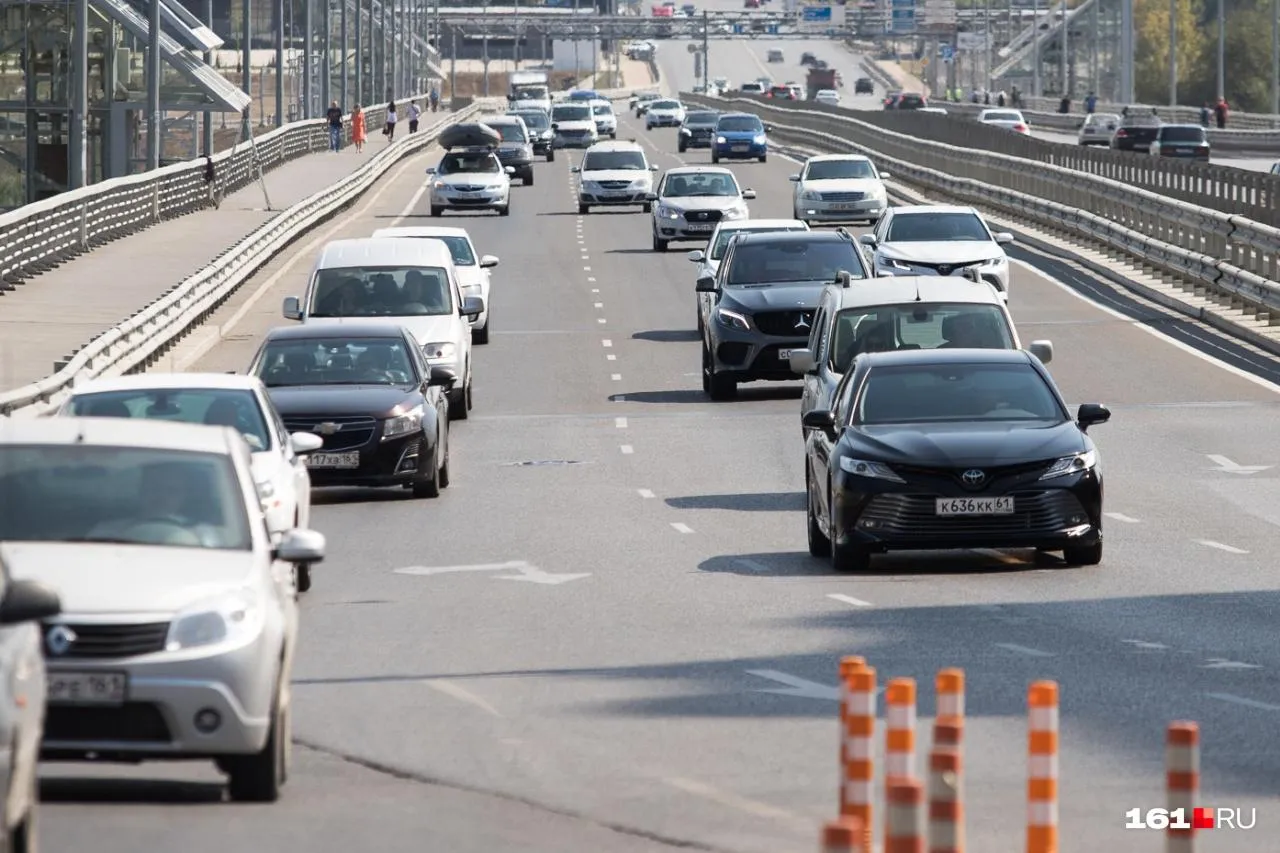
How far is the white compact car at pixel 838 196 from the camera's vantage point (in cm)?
A: 5628

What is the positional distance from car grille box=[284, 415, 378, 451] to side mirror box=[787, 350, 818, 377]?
3.29m

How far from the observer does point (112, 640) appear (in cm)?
947

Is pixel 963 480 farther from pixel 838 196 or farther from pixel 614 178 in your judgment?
pixel 614 178

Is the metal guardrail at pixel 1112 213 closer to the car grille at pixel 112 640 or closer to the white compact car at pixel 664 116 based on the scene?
the car grille at pixel 112 640

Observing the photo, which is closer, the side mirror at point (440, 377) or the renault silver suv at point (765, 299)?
the side mirror at point (440, 377)

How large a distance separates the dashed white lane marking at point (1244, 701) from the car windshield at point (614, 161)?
55.3m

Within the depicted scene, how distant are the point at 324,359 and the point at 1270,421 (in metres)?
9.88

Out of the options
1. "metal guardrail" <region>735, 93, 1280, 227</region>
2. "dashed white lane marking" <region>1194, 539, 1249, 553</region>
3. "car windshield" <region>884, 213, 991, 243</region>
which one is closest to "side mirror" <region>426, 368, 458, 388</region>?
"dashed white lane marking" <region>1194, 539, 1249, 553</region>

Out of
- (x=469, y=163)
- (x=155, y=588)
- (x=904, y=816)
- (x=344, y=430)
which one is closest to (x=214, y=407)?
(x=344, y=430)

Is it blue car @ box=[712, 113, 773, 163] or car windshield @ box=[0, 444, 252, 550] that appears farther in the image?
blue car @ box=[712, 113, 773, 163]

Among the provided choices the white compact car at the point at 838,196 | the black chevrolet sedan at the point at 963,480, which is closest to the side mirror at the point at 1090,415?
the black chevrolet sedan at the point at 963,480

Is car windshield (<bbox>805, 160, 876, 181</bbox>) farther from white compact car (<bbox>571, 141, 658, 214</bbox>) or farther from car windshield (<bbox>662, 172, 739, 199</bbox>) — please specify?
white compact car (<bbox>571, 141, 658, 214</bbox>)

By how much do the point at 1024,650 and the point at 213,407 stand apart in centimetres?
602

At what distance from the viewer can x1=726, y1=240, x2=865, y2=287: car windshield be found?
104 feet
